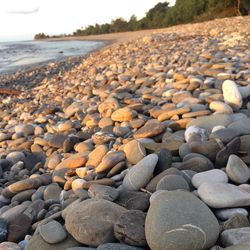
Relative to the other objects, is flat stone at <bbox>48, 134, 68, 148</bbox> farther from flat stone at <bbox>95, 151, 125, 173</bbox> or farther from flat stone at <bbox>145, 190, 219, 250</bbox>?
flat stone at <bbox>145, 190, 219, 250</bbox>

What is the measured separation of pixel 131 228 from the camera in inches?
69.8

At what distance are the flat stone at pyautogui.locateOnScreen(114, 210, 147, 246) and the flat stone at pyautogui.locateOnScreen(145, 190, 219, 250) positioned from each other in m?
0.07

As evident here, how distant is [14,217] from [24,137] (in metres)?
2.22

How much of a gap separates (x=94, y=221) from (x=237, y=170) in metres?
0.92

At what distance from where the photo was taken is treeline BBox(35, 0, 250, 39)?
26125mm

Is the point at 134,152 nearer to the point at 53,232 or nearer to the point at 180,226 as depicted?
the point at 53,232

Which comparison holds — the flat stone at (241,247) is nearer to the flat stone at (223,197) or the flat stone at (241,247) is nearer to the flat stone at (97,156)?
the flat stone at (223,197)

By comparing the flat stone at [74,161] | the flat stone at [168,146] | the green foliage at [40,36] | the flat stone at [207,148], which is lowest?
the green foliage at [40,36]

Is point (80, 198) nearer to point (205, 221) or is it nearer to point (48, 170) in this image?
point (205, 221)

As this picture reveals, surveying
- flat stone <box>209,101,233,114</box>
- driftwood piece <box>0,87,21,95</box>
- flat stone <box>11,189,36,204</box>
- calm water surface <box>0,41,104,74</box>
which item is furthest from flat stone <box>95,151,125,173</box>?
calm water surface <box>0,41,104,74</box>

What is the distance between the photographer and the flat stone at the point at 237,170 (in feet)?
7.18

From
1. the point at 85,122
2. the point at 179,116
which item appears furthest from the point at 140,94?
the point at 179,116

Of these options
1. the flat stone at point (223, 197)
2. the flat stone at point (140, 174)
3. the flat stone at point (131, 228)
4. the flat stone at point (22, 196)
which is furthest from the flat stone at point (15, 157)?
the flat stone at point (223, 197)

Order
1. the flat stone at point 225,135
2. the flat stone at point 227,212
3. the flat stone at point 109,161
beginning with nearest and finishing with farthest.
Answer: the flat stone at point 227,212 < the flat stone at point 225,135 < the flat stone at point 109,161
